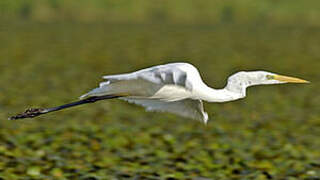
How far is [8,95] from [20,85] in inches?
32.3

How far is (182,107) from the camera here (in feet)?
16.1

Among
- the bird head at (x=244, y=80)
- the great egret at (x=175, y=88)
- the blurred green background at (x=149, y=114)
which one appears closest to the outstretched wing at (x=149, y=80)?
the great egret at (x=175, y=88)

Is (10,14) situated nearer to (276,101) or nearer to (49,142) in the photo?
(276,101)

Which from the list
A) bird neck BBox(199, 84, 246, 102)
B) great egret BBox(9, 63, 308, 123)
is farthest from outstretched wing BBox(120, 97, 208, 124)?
bird neck BBox(199, 84, 246, 102)

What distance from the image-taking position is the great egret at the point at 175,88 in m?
4.06

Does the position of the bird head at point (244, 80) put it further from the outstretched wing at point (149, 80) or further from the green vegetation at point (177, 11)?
the green vegetation at point (177, 11)

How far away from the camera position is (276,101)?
339 inches

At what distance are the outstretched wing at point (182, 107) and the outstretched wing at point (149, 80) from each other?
21 centimetres

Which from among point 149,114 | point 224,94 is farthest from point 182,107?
point 149,114

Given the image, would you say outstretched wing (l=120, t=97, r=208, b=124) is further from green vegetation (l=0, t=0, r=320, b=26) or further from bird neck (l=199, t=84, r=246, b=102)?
green vegetation (l=0, t=0, r=320, b=26)

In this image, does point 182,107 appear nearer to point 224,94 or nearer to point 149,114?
point 224,94

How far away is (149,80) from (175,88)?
23 cm

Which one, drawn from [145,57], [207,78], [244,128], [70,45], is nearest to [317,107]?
[244,128]

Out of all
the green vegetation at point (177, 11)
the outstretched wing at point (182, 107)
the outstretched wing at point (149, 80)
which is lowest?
the outstretched wing at point (182, 107)
